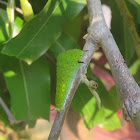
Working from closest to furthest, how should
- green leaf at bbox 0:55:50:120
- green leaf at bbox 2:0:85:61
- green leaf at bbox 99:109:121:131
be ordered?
green leaf at bbox 2:0:85:61, green leaf at bbox 0:55:50:120, green leaf at bbox 99:109:121:131

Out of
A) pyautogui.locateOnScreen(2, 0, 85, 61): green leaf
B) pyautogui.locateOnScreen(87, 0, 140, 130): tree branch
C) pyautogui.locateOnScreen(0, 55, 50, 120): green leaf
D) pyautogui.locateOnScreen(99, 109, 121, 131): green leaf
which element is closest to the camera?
pyautogui.locateOnScreen(87, 0, 140, 130): tree branch

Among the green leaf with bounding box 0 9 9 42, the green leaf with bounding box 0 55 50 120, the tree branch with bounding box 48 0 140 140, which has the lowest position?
the green leaf with bounding box 0 55 50 120

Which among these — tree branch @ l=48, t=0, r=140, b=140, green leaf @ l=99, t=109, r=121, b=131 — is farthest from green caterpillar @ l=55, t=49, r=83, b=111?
green leaf @ l=99, t=109, r=121, b=131

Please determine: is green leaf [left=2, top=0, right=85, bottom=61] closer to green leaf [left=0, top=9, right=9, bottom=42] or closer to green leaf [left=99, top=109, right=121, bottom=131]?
green leaf [left=0, top=9, right=9, bottom=42]

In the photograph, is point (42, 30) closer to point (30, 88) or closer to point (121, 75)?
point (30, 88)

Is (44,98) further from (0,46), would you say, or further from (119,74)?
(119,74)

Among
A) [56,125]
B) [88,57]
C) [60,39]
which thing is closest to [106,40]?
[88,57]
